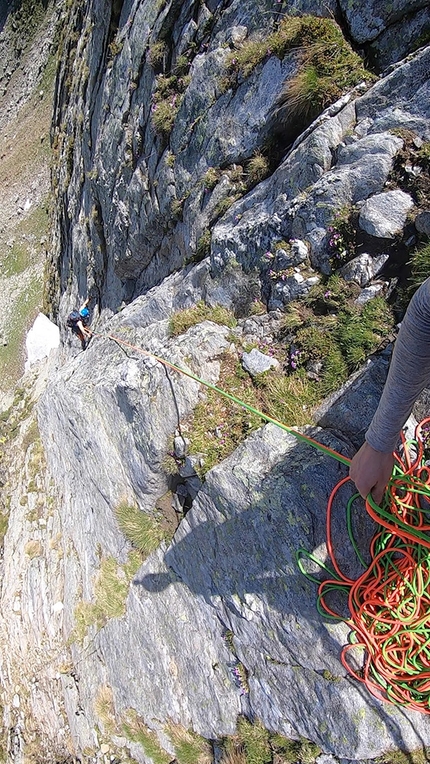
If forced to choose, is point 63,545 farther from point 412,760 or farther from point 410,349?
point 410,349

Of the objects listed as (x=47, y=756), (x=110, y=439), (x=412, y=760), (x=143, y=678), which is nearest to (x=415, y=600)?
(x=412, y=760)

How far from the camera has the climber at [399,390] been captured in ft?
Answer: 7.28

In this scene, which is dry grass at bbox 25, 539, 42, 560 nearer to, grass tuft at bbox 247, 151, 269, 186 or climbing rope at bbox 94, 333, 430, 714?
climbing rope at bbox 94, 333, 430, 714

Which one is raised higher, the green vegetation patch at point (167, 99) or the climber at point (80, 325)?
the green vegetation patch at point (167, 99)

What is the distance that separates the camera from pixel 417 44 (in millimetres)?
5809

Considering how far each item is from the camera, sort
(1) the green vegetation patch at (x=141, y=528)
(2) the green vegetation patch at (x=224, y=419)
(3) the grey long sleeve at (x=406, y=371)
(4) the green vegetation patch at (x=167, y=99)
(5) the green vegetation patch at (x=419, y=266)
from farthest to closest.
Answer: (4) the green vegetation patch at (x=167, y=99)
(1) the green vegetation patch at (x=141, y=528)
(2) the green vegetation patch at (x=224, y=419)
(5) the green vegetation patch at (x=419, y=266)
(3) the grey long sleeve at (x=406, y=371)

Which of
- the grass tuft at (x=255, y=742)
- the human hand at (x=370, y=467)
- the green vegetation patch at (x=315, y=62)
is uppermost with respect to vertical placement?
the green vegetation patch at (x=315, y=62)

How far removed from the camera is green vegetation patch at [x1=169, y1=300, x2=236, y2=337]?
24.1ft

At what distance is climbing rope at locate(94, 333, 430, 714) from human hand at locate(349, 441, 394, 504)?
77 cm

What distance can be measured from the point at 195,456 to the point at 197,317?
8.58ft

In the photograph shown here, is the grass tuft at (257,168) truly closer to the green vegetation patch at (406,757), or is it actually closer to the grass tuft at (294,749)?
the green vegetation patch at (406,757)

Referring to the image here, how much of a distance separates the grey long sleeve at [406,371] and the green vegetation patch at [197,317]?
452 centimetres

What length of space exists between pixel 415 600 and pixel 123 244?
35.9 feet

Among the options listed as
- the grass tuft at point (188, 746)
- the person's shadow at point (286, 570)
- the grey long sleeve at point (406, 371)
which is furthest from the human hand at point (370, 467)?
the grass tuft at point (188, 746)
